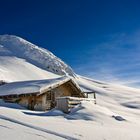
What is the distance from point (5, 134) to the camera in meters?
9.28

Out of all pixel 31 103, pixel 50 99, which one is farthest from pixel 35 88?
pixel 50 99

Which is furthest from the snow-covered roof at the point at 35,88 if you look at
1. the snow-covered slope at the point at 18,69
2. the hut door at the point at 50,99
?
the snow-covered slope at the point at 18,69

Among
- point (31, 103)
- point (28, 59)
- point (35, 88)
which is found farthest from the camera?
point (28, 59)

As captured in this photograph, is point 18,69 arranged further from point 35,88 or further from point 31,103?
point 35,88

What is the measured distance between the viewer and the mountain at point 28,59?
289ft

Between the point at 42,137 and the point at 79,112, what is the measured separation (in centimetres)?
787

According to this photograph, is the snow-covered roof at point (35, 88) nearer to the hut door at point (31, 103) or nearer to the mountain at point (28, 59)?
the hut door at point (31, 103)

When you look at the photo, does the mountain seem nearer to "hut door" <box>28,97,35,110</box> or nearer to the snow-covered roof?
the snow-covered roof

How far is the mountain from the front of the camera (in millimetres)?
88000

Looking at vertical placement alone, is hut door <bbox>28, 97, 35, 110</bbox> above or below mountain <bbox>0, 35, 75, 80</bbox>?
below

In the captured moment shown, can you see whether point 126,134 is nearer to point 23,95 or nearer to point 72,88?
point 23,95

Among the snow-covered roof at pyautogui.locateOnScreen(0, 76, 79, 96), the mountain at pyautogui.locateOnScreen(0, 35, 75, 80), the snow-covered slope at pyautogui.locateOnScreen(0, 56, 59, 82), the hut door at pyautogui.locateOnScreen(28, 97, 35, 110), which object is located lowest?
the hut door at pyautogui.locateOnScreen(28, 97, 35, 110)

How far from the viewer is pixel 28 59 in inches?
4208

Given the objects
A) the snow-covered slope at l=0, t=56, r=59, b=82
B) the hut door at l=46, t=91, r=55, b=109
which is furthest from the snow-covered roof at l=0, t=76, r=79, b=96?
the snow-covered slope at l=0, t=56, r=59, b=82
